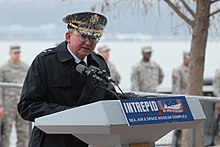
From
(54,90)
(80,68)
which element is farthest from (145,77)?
(80,68)

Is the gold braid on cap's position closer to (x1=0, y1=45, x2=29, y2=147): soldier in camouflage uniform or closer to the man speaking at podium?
the man speaking at podium

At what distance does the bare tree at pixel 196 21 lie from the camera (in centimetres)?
672

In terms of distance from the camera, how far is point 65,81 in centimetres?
409

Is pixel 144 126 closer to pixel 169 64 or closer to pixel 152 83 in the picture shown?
pixel 152 83

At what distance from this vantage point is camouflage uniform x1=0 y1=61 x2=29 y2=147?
8941 millimetres

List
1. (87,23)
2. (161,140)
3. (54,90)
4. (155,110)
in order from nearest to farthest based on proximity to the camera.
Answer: (155,110) < (87,23) < (54,90) < (161,140)

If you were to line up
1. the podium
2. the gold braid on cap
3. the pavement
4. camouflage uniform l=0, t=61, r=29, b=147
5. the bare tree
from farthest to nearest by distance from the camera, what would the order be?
camouflage uniform l=0, t=61, r=29, b=147
the pavement
the bare tree
the gold braid on cap
the podium

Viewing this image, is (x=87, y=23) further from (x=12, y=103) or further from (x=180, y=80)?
(x=180, y=80)

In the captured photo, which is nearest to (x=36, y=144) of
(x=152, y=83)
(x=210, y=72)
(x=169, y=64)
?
(x=152, y=83)

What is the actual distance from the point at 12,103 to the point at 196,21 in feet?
12.5

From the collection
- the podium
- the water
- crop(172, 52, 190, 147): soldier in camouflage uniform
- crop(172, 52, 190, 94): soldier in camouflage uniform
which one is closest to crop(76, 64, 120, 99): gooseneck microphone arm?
the podium

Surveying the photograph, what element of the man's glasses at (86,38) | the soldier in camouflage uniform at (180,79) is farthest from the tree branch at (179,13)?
the soldier in camouflage uniform at (180,79)

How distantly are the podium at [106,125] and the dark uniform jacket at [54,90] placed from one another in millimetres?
379

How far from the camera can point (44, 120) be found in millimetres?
3574
